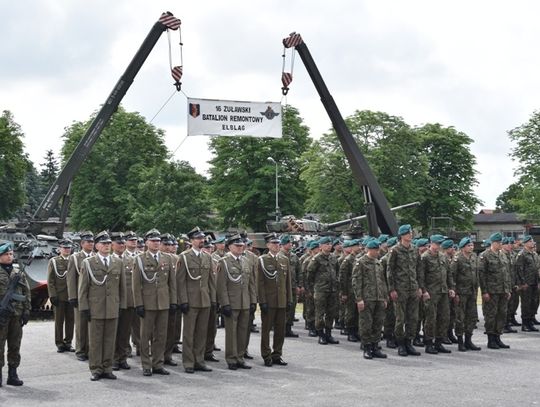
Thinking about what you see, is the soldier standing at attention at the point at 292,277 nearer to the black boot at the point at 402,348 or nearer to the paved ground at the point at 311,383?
the paved ground at the point at 311,383

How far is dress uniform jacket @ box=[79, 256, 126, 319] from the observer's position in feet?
33.3

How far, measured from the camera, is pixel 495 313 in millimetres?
13234

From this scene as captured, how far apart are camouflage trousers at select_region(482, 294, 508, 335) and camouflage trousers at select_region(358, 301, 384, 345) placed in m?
2.22

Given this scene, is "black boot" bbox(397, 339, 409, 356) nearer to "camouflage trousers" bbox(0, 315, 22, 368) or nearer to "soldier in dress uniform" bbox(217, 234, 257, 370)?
"soldier in dress uniform" bbox(217, 234, 257, 370)

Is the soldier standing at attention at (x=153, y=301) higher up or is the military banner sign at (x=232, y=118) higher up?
the military banner sign at (x=232, y=118)

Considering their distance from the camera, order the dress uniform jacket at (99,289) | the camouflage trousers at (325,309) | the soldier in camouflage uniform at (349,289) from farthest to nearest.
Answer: the soldier in camouflage uniform at (349,289) → the camouflage trousers at (325,309) → the dress uniform jacket at (99,289)

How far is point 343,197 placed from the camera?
47.8 m

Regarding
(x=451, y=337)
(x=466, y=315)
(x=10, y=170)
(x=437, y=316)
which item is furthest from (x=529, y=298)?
(x=10, y=170)

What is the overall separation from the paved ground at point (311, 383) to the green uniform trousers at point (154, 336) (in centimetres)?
27

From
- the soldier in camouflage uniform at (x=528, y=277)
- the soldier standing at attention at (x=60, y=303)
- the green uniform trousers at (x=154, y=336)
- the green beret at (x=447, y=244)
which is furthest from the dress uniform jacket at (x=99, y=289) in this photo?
the soldier in camouflage uniform at (x=528, y=277)

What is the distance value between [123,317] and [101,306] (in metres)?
1.19

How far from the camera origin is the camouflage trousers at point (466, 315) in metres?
12.9

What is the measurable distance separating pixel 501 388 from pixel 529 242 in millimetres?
8165

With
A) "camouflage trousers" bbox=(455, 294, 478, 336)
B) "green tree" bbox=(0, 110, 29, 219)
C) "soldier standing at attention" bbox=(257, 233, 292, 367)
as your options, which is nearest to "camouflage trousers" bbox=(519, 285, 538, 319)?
"camouflage trousers" bbox=(455, 294, 478, 336)
